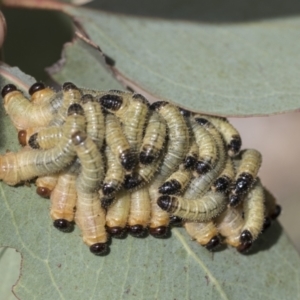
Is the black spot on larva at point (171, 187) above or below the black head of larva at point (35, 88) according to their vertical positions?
below

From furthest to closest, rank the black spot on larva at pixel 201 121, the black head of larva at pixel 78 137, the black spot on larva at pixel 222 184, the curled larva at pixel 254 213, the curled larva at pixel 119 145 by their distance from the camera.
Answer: the curled larva at pixel 254 213
the black spot on larva at pixel 201 121
the black spot on larva at pixel 222 184
the curled larva at pixel 119 145
the black head of larva at pixel 78 137

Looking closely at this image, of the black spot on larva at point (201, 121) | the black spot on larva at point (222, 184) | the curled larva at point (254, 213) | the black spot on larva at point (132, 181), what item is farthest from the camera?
the curled larva at point (254, 213)

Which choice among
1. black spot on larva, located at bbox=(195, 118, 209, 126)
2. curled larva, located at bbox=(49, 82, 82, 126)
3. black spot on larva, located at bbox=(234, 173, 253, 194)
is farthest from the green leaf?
black spot on larva, located at bbox=(195, 118, 209, 126)

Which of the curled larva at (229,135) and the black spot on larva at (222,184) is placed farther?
the curled larva at (229,135)

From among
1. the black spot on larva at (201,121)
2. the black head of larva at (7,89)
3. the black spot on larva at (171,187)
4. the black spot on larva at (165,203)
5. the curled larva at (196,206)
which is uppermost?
the black head of larva at (7,89)

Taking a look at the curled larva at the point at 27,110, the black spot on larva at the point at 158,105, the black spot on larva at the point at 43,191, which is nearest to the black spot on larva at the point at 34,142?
the curled larva at the point at 27,110

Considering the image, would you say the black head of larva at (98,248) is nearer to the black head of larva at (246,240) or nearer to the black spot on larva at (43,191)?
the black spot on larva at (43,191)

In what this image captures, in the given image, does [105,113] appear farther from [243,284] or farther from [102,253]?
[243,284]
